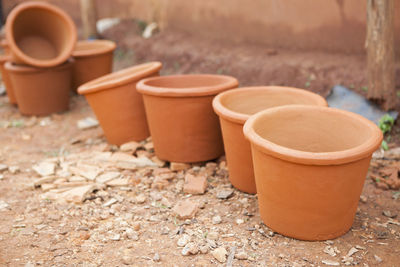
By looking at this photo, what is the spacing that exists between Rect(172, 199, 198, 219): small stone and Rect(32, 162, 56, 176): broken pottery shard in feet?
3.85

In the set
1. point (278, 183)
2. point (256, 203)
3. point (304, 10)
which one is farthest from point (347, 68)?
point (278, 183)

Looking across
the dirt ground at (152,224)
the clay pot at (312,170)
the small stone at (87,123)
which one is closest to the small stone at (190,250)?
the dirt ground at (152,224)

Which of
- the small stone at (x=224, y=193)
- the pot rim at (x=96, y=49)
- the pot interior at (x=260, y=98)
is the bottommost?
the small stone at (x=224, y=193)

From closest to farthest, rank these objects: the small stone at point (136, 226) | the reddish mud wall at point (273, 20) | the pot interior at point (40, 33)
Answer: the small stone at point (136, 226) < the reddish mud wall at point (273, 20) < the pot interior at point (40, 33)

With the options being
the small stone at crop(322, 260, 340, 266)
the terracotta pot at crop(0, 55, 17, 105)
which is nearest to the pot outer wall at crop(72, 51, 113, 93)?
the terracotta pot at crop(0, 55, 17, 105)

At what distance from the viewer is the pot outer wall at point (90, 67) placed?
16.5 ft

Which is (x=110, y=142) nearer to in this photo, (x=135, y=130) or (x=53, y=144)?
(x=135, y=130)

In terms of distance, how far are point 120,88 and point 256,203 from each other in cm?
158

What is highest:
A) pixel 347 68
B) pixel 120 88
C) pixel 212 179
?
pixel 120 88

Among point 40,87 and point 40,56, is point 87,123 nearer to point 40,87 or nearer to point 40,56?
point 40,87

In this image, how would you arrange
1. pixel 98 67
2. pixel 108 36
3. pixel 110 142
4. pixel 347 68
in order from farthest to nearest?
pixel 108 36, pixel 98 67, pixel 347 68, pixel 110 142

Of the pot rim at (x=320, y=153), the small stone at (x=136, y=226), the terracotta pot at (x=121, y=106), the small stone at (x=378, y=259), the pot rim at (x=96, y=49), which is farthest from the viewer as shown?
the pot rim at (x=96, y=49)

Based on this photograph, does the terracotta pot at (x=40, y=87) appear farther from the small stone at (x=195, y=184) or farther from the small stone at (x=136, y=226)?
the small stone at (x=136, y=226)

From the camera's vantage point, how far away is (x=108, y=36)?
6598mm
